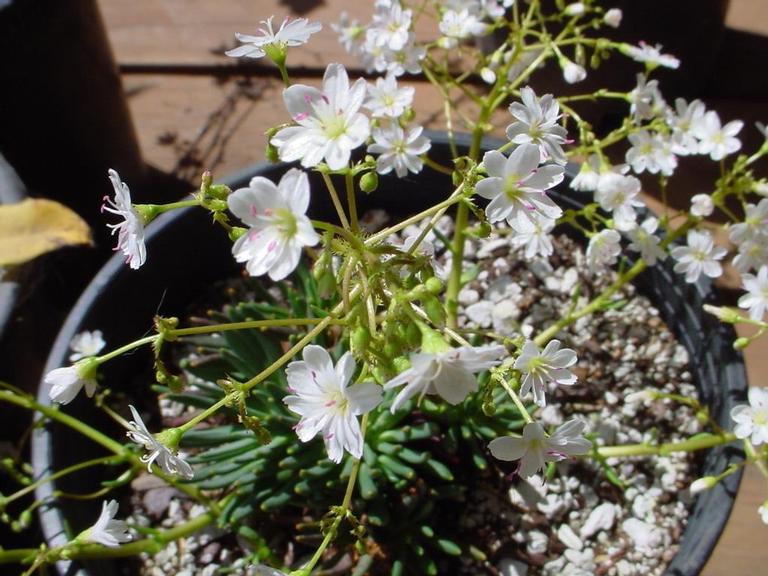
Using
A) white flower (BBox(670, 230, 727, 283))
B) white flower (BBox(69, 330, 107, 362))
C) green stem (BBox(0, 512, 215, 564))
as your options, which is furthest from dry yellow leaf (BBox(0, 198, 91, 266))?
Result: white flower (BBox(670, 230, 727, 283))

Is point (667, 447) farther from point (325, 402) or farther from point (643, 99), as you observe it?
point (325, 402)

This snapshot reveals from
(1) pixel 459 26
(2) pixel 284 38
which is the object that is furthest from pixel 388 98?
(2) pixel 284 38

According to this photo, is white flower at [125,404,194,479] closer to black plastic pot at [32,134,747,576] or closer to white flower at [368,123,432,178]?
black plastic pot at [32,134,747,576]

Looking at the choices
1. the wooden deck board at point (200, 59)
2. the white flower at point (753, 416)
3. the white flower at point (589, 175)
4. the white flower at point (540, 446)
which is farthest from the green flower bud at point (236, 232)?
the wooden deck board at point (200, 59)

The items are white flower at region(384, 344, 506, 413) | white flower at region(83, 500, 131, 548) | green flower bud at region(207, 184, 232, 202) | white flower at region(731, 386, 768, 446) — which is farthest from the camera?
white flower at region(731, 386, 768, 446)

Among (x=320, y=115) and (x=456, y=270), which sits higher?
(x=320, y=115)
